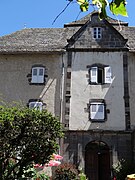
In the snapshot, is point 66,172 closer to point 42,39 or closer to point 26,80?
point 26,80

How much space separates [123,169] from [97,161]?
234cm

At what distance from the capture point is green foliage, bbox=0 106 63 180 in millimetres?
9312

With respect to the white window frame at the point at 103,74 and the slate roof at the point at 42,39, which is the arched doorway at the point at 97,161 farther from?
the slate roof at the point at 42,39

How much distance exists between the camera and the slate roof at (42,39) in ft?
64.5

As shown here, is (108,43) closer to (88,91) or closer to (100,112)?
(88,91)

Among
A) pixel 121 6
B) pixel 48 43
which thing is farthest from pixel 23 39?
pixel 121 6

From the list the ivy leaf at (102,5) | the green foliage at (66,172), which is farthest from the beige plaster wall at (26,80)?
the ivy leaf at (102,5)

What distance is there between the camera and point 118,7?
6.14 ft

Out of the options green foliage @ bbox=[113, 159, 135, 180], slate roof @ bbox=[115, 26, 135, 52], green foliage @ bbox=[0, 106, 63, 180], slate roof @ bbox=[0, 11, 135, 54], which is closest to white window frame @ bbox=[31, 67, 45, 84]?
slate roof @ bbox=[0, 11, 135, 54]

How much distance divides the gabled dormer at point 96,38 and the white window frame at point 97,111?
394 cm

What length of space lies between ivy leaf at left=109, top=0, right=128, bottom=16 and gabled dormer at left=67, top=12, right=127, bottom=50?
1796 cm

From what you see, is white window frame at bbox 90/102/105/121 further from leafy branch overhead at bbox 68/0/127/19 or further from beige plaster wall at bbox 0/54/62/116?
leafy branch overhead at bbox 68/0/127/19

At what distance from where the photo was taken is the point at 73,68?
19.4 metres

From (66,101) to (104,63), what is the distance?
372 cm
